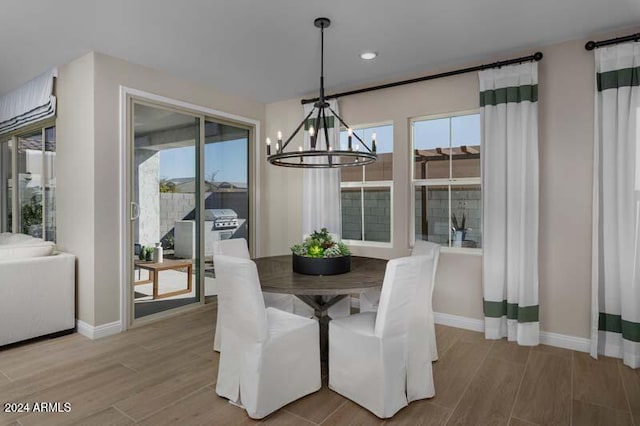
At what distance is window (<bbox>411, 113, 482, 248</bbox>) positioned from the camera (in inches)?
147

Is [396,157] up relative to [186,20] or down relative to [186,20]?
down

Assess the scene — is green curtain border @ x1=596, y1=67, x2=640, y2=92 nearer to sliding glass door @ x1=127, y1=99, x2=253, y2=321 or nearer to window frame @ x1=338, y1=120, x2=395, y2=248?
window frame @ x1=338, y1=120, x2=395, y2=248

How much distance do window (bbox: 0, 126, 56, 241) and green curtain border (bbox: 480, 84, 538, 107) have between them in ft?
14.5

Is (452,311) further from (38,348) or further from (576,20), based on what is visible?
(38,348)

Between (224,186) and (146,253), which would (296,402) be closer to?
(146,253)

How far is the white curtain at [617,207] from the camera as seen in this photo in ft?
9.18

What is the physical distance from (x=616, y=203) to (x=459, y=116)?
1561 millimetres

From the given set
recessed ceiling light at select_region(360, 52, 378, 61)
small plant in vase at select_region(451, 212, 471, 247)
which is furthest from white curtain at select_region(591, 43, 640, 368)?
recessed ceiling light at select_region(360, 52, 378, 61)

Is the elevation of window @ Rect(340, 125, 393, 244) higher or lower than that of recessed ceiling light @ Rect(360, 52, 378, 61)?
lower

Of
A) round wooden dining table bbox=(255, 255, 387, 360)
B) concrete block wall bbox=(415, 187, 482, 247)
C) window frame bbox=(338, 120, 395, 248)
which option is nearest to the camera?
round wooden dining table bbox=(255, 255, 387, 360)

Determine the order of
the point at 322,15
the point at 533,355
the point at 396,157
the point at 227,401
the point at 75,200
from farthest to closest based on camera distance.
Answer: the point at 396,157, the point at 75,200, the point at 533,355, the point at 322,15, the point at 227,401

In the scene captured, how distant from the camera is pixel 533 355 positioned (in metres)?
3.02

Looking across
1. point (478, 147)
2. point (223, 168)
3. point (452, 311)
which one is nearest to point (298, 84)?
point (223, 168)

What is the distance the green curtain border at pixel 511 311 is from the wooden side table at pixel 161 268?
3.11 metres
